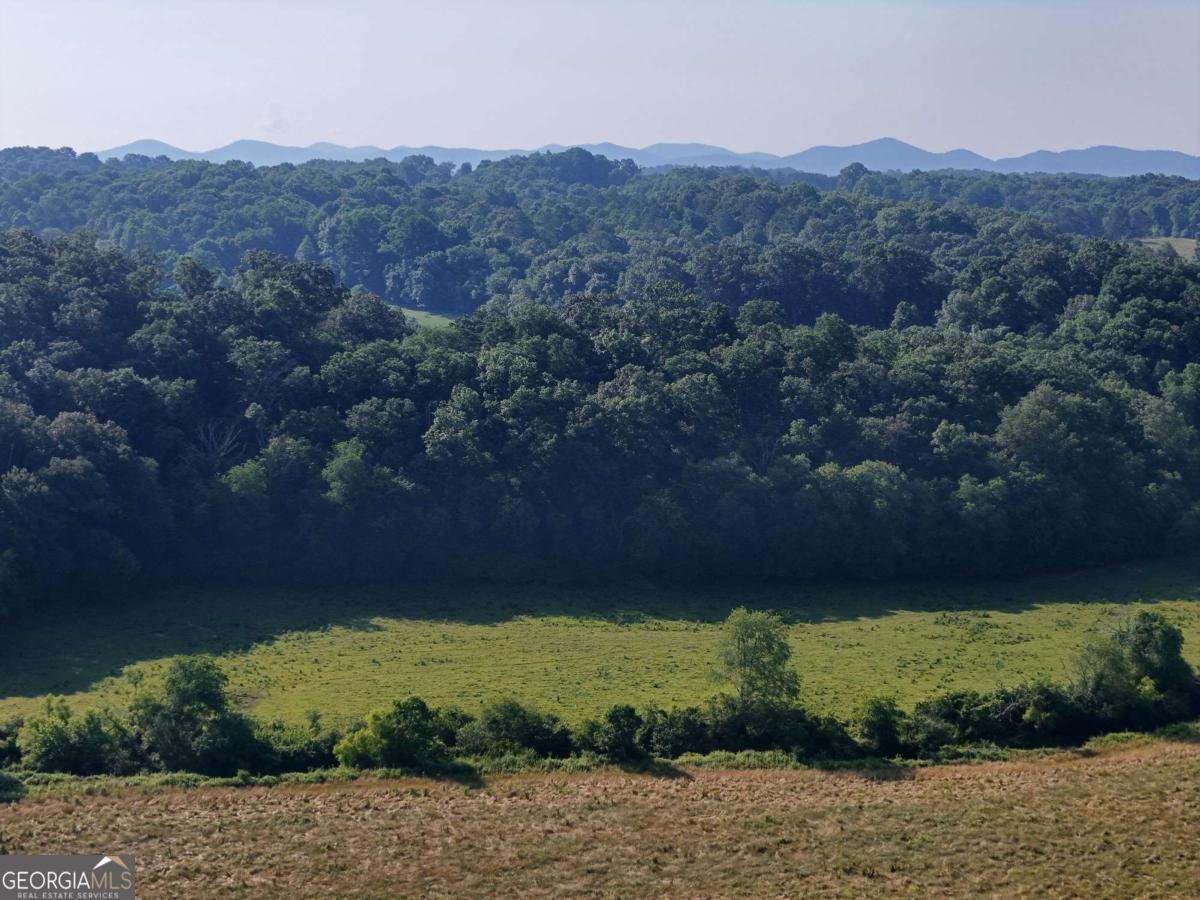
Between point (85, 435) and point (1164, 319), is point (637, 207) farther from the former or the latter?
point (85, 435)

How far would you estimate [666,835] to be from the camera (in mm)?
28859

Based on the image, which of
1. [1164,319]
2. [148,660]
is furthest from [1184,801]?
[1164,319]

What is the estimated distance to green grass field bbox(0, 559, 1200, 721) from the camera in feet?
127

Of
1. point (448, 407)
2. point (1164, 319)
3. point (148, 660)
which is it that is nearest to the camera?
point (148, 660)

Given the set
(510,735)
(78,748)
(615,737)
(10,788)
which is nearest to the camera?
(10,788)

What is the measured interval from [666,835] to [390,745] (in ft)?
25.9

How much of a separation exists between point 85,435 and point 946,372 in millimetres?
38062

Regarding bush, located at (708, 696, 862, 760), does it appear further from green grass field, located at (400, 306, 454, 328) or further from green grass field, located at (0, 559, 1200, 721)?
green grass field, located at (400, 306, 454, 328)

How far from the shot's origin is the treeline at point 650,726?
105 ft

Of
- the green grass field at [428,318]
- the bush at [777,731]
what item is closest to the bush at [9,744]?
the bush at [777,731]

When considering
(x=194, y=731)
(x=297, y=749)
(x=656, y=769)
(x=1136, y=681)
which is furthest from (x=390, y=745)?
(x=1136, y=681)

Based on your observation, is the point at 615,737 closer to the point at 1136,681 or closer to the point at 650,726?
the point at 650,726

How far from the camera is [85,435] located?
46688 millimetres

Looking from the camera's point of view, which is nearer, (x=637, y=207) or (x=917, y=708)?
(x=917, y=708)
